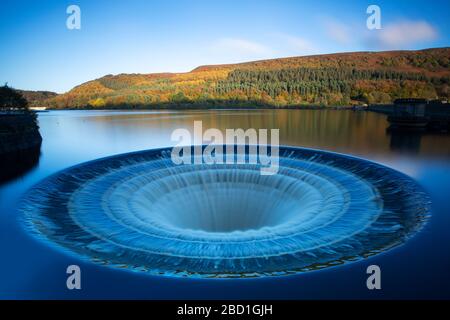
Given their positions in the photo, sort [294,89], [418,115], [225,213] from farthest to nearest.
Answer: [294,89], [418,115], [225,213]

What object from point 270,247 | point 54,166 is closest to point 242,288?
point 270,247

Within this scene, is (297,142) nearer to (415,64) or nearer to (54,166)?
(54,166)

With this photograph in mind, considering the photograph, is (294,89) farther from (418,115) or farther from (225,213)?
(225,213)

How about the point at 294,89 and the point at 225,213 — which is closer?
the point at 225,213

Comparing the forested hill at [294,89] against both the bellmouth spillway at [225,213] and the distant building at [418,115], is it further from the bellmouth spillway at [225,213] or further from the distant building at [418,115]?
the bellmouth spillway at [225,213]

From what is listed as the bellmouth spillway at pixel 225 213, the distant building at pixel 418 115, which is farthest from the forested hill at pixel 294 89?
the bellmouth spillway at pixel 225 213

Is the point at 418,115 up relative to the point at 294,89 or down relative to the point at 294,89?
down

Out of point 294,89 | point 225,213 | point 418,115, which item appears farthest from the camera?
point 294,89

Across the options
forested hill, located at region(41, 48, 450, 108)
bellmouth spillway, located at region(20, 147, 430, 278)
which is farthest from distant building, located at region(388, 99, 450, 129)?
forested hill, located at region(41, 48, 450, 108)

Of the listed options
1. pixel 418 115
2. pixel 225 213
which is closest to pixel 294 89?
pixel 418 115
